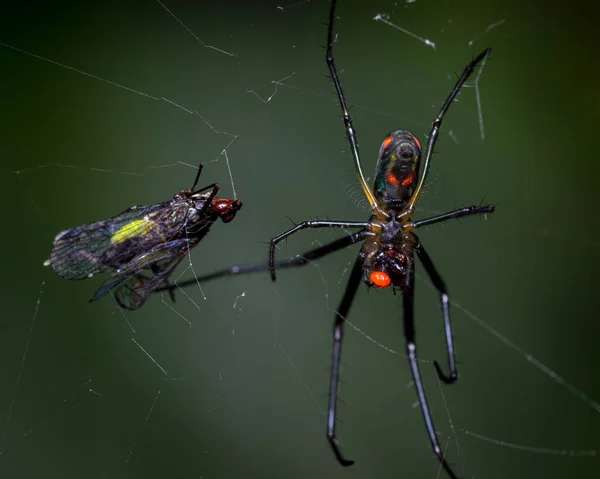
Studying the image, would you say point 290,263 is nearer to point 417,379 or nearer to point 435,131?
point 417,379

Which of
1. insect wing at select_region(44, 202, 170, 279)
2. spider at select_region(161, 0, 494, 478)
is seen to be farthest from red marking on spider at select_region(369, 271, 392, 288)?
insect wing at select_region(44, 202, 170, 279)

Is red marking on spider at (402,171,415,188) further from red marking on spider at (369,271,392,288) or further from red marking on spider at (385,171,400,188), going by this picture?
red marking on spider at (369,271,392,288)

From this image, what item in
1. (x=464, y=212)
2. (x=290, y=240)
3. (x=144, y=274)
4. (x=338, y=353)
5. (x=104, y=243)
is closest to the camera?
(x=104, y=243)

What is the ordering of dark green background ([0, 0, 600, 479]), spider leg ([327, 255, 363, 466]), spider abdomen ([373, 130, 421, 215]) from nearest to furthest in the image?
spider abdomen ([373, 130, 421, 215]), spider leg ([327, 255, 363, 466]), dark green background ([0, 0, 600, 479])

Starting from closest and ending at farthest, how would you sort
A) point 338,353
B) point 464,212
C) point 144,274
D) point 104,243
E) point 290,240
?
1. point 104,243
2. point 144,274
3. point 464,212
4. point 338,353
5. point 290,240

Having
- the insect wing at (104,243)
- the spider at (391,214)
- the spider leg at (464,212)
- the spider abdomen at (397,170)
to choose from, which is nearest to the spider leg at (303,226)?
the spider at (391,214)

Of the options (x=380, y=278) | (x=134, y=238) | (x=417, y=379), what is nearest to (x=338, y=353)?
(x=417, y=379)
